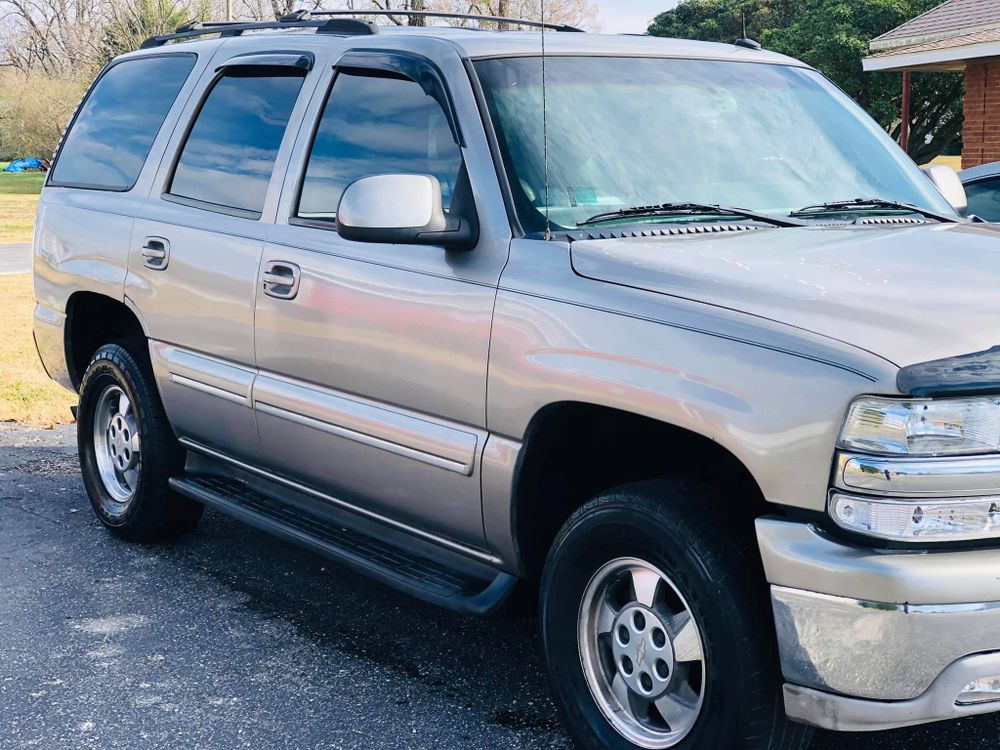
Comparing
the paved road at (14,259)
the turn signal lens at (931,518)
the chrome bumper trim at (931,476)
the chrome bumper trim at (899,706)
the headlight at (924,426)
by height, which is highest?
the headlight at (924,426)

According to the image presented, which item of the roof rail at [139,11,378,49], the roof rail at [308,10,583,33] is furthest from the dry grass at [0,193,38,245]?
the roof rail at [308,10,583,33]

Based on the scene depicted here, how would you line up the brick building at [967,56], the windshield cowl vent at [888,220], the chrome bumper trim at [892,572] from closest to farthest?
the chrome bumper trim at [892,572] → the windshield cowl vent at [888,220] → the brick building at [967,56]

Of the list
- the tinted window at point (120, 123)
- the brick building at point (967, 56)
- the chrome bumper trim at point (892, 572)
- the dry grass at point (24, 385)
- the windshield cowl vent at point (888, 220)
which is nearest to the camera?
the chrome bumper trim at point (892, 572)

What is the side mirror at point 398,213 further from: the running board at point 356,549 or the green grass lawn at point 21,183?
the green grass lawn at point 21,183

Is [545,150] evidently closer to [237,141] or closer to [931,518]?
[931,518]

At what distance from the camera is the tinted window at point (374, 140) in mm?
3914

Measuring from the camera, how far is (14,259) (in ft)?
69.1

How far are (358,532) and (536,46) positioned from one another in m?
1.64

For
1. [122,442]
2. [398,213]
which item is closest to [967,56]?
[122,442]

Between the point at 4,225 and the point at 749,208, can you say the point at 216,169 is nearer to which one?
the point at 749,208

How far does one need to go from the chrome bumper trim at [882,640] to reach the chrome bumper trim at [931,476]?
23cm

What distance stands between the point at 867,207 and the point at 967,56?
13.6m

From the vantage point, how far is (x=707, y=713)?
2.91 m

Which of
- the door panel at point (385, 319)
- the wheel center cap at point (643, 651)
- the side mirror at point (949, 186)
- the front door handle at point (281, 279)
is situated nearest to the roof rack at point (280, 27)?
the door panel at point (385, 319)
